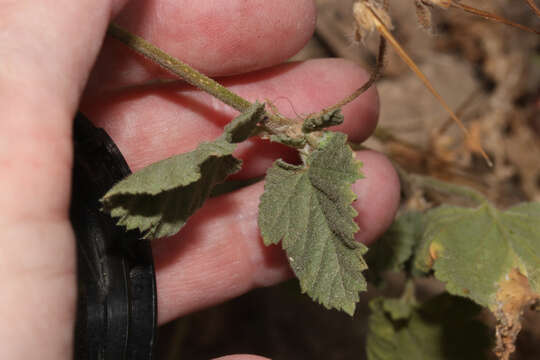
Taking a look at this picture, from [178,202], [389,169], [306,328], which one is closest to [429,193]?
[389,169]

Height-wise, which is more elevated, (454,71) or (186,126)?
(186,126)

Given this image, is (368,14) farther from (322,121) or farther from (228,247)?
(228,247)

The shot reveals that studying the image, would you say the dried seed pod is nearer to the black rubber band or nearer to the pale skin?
the pale skin

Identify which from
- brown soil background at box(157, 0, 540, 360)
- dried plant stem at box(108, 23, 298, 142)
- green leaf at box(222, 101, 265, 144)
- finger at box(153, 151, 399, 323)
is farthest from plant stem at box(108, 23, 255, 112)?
brown soil background at box(157, 0, 540, 360)

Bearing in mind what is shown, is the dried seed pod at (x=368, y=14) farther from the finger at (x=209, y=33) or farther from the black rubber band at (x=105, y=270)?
the black rubber band at (x=105, y=270)

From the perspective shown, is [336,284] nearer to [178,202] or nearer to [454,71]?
[178,202]

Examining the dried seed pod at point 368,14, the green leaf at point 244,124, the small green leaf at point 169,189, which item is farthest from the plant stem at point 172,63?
the dried seed pod at point 368,14

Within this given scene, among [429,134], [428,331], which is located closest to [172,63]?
[428,331]
